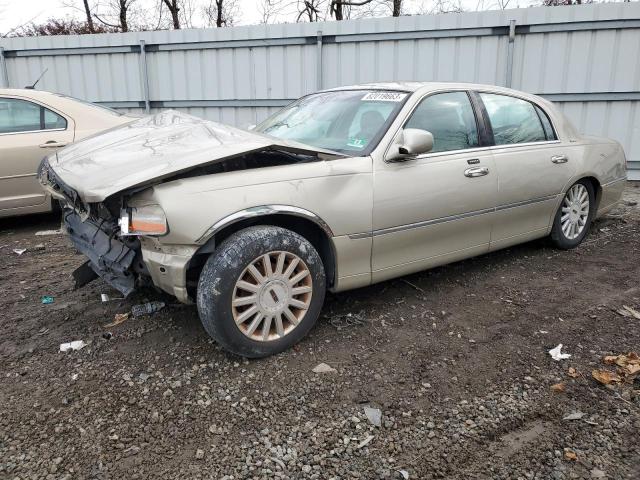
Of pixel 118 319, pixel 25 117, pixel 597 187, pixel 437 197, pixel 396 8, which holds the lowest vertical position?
pixel 118 319

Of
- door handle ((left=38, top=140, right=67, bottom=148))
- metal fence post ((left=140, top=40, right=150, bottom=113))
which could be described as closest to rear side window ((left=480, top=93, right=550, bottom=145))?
door handle ((left=38, top=140, right=67, bottom=148))

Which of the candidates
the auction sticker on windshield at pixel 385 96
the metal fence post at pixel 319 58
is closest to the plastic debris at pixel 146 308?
the auction sticker on windshield at pixel 385 96

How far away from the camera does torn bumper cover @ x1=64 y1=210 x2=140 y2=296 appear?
306 cm

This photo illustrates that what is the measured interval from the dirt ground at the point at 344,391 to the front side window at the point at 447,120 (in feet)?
3.62

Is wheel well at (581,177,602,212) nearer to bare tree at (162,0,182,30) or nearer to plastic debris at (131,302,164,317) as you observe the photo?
plastic debris at (131,302,164,317)

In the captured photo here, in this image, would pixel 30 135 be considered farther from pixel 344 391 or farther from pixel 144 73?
pixel 344 391

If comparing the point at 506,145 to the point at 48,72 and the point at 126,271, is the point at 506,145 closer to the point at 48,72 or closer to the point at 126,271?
the point at 126,271

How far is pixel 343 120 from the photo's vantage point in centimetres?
385

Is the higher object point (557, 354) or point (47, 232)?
point (557, 354)

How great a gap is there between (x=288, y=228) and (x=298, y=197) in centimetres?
28

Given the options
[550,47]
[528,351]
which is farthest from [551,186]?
[550,47]

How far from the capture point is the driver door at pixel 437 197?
345 centimetres

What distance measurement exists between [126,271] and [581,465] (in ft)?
8.07

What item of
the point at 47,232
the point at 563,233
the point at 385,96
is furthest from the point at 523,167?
the point at 47,232
